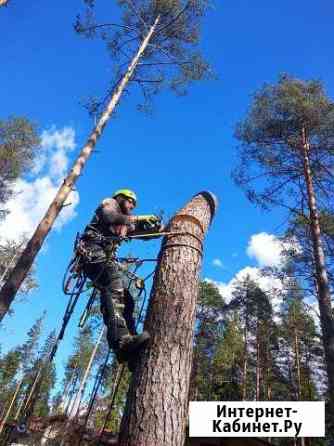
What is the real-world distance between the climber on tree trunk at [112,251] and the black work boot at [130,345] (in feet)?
0.35

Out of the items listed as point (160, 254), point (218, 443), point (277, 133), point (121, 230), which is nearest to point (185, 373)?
point (160, 254)

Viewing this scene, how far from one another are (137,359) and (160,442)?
2.17 ft

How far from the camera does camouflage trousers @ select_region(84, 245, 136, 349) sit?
3305 millimetres

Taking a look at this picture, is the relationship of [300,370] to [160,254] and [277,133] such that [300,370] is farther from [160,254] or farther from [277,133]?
[160,254]

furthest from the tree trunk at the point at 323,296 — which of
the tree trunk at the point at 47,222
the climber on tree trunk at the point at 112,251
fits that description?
the tree trunk at the point at 47,222

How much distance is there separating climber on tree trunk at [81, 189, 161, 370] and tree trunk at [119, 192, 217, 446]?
46cm

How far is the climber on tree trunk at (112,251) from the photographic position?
3.45 metres

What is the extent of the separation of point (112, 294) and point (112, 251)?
62 centimetres

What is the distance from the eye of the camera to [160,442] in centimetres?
232

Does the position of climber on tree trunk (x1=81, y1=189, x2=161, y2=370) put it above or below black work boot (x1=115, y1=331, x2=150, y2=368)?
above

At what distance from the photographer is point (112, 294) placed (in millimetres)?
3596

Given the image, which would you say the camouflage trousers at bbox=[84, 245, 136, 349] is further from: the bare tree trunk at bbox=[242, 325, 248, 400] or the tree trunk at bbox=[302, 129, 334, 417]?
the bare tree trunk at bbox=[242, 325, 248, 400]

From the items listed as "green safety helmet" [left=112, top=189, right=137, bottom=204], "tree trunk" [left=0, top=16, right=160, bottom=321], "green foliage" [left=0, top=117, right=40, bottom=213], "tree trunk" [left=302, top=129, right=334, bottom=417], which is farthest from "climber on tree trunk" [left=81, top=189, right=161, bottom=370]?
"green foliage" [left=0, top=117, right=40, bottom=213]

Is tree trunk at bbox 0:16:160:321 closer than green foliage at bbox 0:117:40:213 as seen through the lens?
Yes
